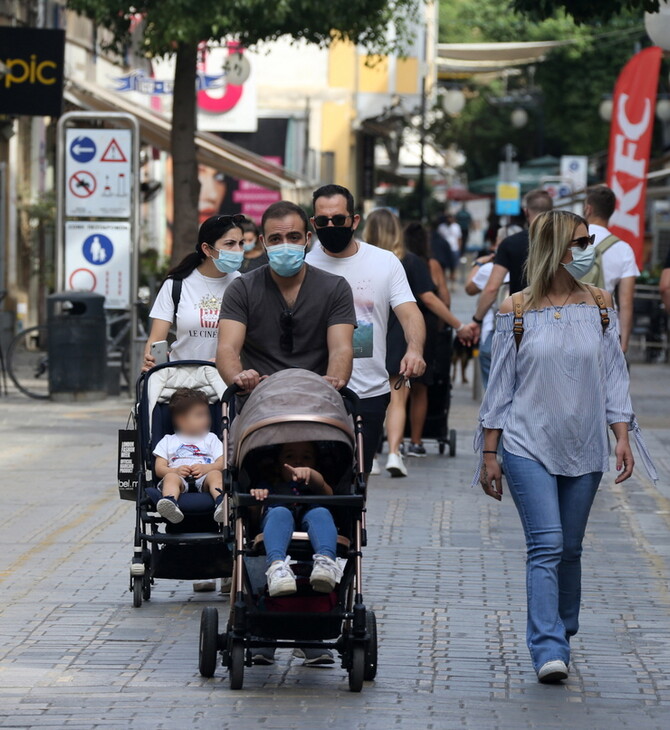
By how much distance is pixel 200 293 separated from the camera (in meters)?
8.06

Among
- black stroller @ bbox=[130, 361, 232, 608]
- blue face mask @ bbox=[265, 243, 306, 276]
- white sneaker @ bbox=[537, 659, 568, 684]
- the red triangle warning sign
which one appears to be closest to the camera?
white sneaker @ bbox=[537, 659, 568, 684]

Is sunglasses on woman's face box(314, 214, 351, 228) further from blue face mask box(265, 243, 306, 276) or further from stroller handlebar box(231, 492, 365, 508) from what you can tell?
stroller handlebar box(231, 492, 365, 508)

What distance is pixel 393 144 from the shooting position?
185ft

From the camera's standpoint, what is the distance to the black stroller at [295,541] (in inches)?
225

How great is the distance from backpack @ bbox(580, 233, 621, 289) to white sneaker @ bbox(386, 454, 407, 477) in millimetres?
2115

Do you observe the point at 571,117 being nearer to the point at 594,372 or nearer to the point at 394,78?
the point at 394,78

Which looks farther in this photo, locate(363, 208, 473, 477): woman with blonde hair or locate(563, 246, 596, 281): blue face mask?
locate(363, 208, 473, 477): woman with blonde hair

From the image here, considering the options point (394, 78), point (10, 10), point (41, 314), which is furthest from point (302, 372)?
point (394, 78)

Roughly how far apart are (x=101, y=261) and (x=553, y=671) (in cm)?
1213

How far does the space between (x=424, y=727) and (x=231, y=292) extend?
1.91 metres

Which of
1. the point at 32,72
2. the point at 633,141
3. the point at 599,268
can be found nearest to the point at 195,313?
the point at 599,268

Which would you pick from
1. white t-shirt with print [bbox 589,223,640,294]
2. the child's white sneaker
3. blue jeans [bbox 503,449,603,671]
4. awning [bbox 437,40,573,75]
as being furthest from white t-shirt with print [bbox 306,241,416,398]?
awning [bbox 437,40,573,75]

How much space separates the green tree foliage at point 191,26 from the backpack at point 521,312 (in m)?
13.0

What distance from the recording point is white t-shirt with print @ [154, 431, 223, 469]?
24.2ft
